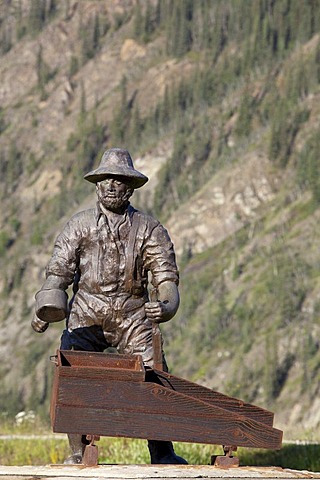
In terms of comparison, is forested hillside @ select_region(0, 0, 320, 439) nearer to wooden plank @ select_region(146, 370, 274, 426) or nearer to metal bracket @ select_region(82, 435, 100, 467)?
wooden plank @ select_region(146, 370, 274, 426)

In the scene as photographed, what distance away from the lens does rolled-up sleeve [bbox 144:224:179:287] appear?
845 cm

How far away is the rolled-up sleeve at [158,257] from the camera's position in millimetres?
8445

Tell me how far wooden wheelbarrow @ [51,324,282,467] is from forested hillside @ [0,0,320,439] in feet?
172

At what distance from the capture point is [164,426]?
7.29 m

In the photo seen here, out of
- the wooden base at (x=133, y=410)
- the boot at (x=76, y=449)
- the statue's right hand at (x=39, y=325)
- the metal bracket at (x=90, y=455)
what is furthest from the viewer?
the statue's right hand at (x=39, y=325)

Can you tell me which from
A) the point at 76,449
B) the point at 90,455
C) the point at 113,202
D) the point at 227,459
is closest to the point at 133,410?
the point at 90,455

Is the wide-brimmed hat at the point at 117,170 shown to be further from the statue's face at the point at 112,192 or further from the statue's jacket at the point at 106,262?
the statue's jacket at the point at 106,262

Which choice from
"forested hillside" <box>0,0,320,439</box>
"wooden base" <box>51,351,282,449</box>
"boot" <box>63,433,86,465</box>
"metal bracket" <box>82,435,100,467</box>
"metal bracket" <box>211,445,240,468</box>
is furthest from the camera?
"forested hillside" <box>0,0,320,439</box>

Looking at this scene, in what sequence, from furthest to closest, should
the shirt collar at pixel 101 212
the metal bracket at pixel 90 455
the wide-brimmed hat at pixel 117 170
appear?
the shirt collar at pixel 101 212 → the wide-brimmed hat at pixel 117 170 → the metal bracket at pixel 90 455

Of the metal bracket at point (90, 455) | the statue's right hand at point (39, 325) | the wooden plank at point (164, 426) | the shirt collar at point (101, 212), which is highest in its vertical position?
the shirt collar at point (101, 212)

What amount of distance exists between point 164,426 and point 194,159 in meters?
102

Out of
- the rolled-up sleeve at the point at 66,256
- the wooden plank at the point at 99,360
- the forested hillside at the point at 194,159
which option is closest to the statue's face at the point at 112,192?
the rolled-up sleeve at the point at 66,256

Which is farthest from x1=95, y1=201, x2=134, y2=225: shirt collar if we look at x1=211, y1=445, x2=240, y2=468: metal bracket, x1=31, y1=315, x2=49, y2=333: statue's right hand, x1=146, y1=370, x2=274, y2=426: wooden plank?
x1=211, y1=445, x2=240, y2=468: metal bracket

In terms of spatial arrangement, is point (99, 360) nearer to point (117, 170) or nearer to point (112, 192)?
point (112, 192)
